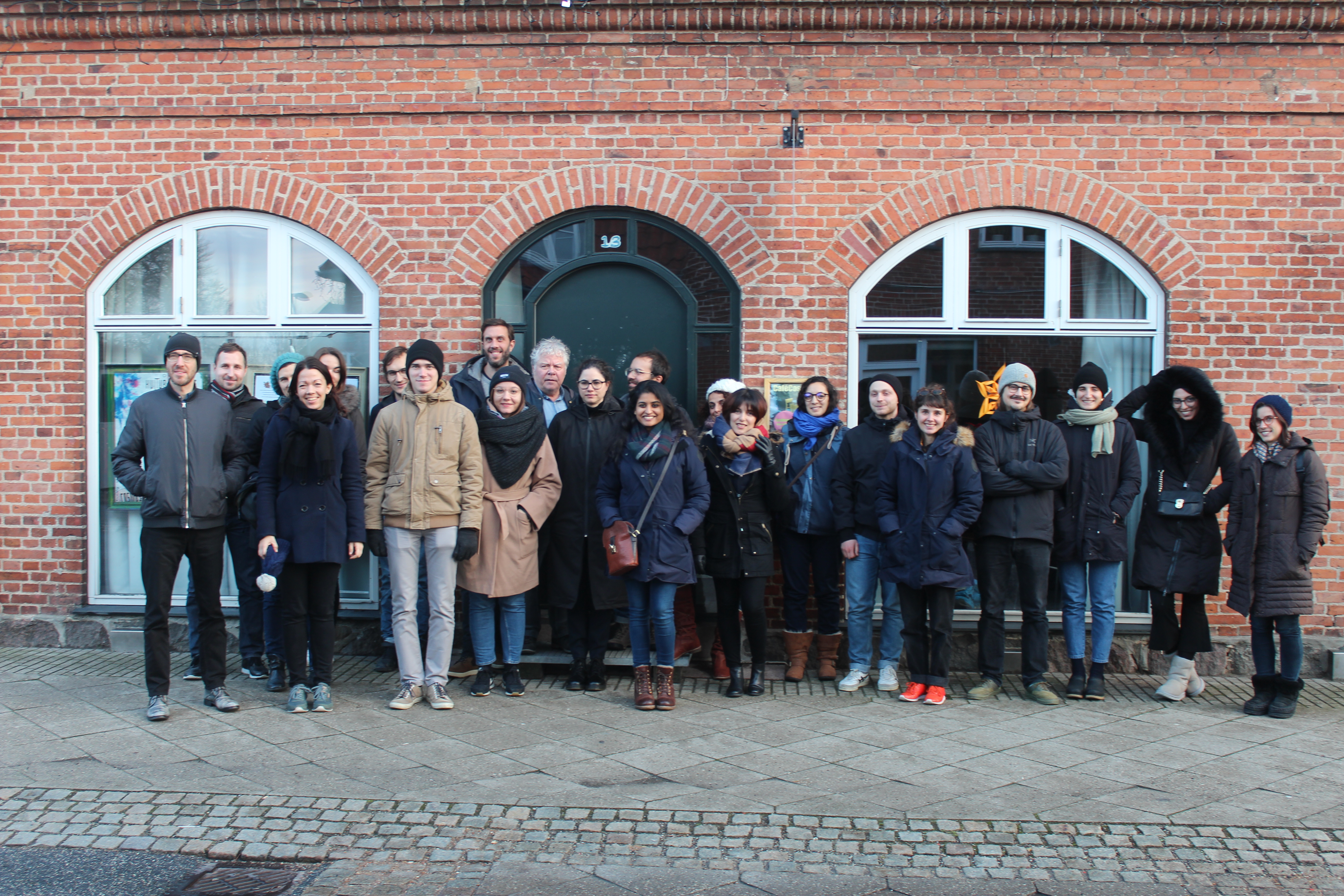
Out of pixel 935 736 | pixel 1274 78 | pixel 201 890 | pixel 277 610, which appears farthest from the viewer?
pixel 1274 78

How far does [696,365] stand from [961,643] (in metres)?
2.68

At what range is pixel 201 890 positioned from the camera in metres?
3.90

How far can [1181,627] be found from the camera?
262 inches

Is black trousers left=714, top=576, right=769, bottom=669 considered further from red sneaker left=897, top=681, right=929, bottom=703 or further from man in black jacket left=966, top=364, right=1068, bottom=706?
man in black jacket left=966, top=364, right=1068, bottom=706

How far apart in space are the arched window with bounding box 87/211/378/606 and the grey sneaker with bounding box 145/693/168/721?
6.21ft

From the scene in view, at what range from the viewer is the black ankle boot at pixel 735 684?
6.49m

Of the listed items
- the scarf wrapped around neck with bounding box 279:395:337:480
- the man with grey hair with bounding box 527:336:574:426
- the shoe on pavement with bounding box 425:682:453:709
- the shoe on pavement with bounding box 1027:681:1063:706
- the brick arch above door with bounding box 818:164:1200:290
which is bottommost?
the shoe on pavement with bounding box 1027:681:1063:706

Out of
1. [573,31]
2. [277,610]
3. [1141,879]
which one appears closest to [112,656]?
[277,610]

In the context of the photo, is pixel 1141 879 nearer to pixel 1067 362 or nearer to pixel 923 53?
pixel 1067 362

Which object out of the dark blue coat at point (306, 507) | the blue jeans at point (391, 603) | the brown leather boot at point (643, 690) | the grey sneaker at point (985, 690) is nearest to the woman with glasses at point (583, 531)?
the brown leather boot at point (643, 690)

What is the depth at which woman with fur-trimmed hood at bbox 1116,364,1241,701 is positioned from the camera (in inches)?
256

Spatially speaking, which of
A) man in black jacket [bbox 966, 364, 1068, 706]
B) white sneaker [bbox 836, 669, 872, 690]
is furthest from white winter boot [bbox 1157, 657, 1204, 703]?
white sneaker [bbox 836, 669, 872, 690]

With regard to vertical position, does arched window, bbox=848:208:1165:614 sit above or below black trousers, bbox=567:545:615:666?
above

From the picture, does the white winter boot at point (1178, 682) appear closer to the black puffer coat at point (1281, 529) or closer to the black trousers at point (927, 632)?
the black puffer coat at point (1281, 529)
